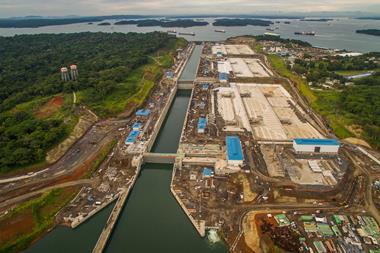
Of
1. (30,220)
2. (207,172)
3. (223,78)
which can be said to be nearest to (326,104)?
(223,78)

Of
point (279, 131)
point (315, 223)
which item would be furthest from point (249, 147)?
point (315, 223)

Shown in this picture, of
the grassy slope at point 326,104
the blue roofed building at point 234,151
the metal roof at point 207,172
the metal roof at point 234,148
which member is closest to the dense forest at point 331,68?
the grassy slope at point 326,104

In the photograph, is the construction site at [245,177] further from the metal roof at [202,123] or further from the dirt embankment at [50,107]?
the dirt embankment at [50,107]

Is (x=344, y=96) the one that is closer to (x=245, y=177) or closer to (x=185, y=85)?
(x=245, y=177)

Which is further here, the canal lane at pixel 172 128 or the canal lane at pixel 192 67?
the canal lane at pixel 192 67

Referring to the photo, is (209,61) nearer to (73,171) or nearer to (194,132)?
(194,132)

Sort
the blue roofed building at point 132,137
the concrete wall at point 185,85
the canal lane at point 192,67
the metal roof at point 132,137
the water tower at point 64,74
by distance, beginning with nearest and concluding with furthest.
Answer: the blue roofed building at point 132,137
the metal roof at point 132,137
the water tower at point 64,74
the concrete wall at point 185,85
the canal lane at point 192,67
